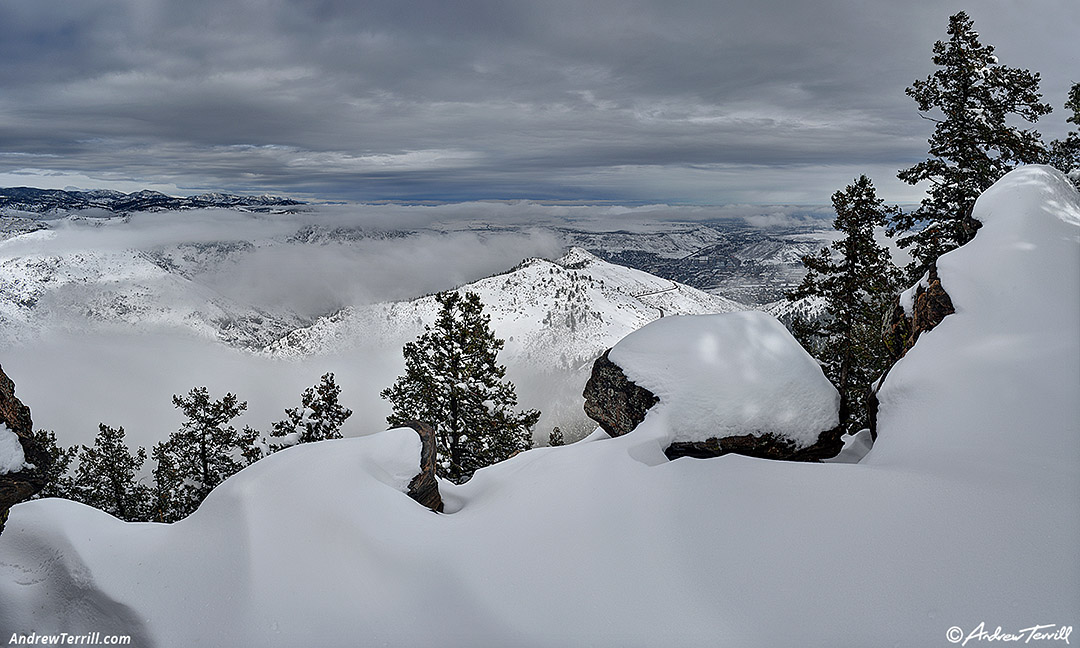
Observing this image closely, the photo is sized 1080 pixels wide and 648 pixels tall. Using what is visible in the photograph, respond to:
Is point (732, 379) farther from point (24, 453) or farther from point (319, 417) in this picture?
point (319, 417)

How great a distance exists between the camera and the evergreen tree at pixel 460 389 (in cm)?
2094

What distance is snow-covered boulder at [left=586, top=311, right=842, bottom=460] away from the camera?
34.4 ft

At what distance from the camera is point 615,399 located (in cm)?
1219

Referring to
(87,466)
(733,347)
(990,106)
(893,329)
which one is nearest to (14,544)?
(733,347)

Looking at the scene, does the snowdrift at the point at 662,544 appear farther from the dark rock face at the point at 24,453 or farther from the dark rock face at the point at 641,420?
the dark rock face at the point at 641,420

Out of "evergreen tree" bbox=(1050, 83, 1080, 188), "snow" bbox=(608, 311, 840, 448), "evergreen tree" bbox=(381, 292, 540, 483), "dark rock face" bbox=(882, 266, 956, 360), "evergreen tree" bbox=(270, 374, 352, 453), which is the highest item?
"evergreen tree" bbox=(1050, 83, 1080, 188)

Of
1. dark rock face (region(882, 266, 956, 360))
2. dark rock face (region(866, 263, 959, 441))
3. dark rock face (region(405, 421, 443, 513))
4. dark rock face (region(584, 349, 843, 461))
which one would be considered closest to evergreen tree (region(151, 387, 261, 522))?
dark rock face (region(405, 421, 443, 513))

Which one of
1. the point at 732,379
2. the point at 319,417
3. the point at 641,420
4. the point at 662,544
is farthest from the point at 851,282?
the point at 319,417

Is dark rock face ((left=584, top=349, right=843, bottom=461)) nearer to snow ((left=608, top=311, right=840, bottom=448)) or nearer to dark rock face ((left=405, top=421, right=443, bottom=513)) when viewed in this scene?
snow ((left=608, top=311, right=840, bottom=448))

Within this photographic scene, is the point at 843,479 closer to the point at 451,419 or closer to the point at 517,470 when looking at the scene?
the point at 517,470

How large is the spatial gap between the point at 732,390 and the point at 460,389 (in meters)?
12.8

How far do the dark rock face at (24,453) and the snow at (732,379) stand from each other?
12655mm

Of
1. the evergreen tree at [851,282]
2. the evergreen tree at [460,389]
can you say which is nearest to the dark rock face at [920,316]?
the evergreen tree at [851,282]

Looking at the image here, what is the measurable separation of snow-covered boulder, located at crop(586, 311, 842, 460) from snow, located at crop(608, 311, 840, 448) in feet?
0.07
